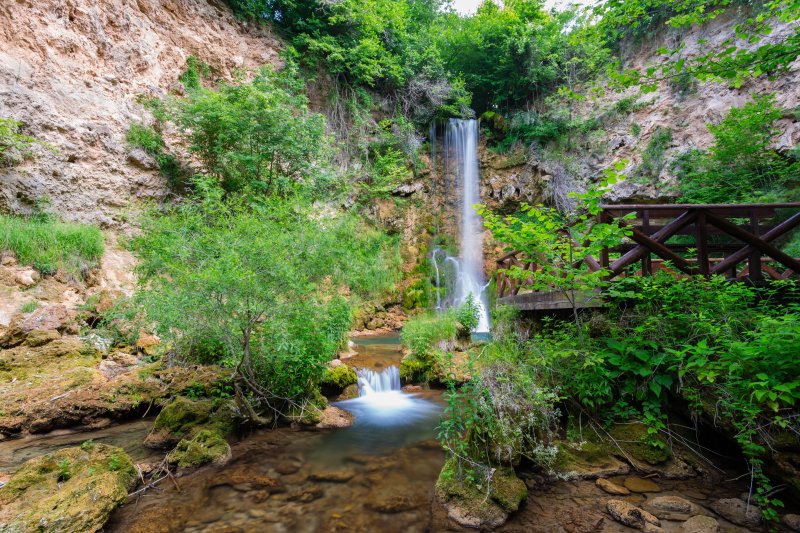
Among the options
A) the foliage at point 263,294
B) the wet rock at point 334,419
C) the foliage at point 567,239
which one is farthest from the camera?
the wet rock at point 334,419

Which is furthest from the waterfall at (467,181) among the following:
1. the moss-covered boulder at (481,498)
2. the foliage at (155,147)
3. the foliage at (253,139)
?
the moss-covered boulder at (481,498)

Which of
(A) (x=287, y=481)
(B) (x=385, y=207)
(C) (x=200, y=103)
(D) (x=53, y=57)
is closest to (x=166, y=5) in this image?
(D) (x=53, y=57)

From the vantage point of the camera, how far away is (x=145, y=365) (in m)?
5.97

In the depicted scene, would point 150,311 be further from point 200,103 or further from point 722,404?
point 200,103

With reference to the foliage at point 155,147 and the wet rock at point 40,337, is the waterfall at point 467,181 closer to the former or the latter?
the foliage at point 155,147

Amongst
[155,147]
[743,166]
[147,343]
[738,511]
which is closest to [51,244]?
[147,343]

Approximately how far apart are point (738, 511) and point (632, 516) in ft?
2.42

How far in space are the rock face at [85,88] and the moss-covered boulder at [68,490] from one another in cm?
826

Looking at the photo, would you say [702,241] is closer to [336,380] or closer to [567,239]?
[567,239]

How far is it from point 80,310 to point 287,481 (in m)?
6.11

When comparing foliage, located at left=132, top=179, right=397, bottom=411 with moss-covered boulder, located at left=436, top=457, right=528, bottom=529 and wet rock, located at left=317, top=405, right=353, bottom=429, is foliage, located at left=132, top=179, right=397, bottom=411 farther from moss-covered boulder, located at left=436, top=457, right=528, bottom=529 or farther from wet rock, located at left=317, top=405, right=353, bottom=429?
moss-covered boulder, located at left=436, top=457, right=528, bottom=529

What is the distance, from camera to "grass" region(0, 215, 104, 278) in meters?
7.14

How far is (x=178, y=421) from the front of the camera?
444cm

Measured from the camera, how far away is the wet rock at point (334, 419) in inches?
199
